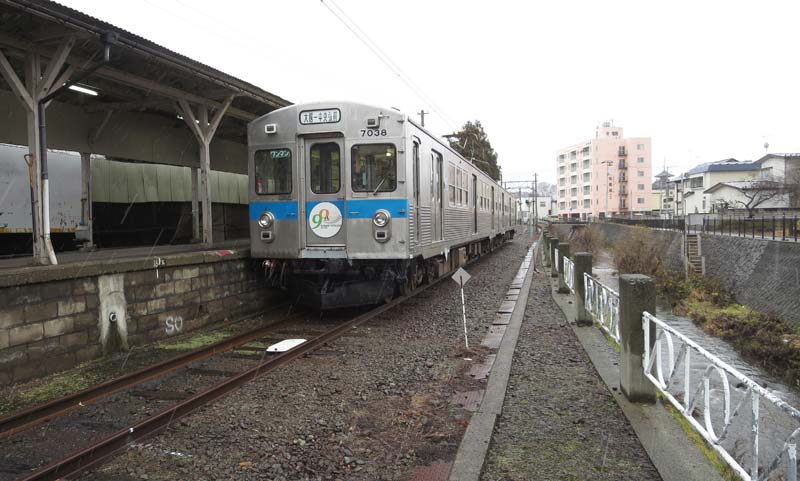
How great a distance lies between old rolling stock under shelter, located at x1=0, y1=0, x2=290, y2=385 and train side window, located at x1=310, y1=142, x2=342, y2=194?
1.82 metres

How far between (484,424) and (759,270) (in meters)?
15.6

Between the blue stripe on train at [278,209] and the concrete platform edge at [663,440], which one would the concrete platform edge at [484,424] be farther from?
the blue stripe on train at [278,209]

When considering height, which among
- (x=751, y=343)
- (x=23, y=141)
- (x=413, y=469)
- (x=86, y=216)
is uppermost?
(x=23, y=141)

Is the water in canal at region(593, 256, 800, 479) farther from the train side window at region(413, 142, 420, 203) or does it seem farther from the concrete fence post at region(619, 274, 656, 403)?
the train side window at region(413, 142, 420, 203)

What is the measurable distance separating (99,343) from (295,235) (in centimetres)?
305

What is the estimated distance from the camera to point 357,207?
7.99 meters

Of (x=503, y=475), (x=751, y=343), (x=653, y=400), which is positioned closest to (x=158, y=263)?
(x=503, y=475)

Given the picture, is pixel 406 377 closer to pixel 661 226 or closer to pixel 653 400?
pixel 653 400

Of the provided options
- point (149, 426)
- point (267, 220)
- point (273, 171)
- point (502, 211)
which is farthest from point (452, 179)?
point (502, 211)

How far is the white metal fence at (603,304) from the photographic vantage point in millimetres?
6250

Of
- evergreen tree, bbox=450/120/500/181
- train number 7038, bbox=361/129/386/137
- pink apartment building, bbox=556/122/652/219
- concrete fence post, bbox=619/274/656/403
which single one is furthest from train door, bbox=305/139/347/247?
pink apartment building, bbox=556/122/652/219

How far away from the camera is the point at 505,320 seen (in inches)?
333

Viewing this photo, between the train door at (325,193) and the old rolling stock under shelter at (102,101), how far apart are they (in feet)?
6.11

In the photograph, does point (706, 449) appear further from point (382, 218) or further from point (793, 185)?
point (793, 185)
